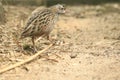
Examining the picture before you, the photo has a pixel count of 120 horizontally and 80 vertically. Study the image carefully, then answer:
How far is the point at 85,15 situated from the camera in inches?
487

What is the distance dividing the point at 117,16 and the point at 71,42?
13.7 ft

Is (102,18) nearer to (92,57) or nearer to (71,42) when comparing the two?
(71,42)

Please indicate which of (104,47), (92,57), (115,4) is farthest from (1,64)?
(115,4)

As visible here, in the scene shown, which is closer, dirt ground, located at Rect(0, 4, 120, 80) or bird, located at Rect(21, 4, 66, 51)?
dirt ground, located at Rect(0, 4, 120, 80)

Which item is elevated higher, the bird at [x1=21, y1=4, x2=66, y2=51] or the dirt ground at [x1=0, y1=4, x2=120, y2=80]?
the bird at [x1=21, y1=4, x2=66, y2=51]

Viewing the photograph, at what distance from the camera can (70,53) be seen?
23.7 ft

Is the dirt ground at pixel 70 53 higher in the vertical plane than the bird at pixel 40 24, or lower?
lower

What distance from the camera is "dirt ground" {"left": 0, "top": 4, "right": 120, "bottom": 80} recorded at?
6273 millimetres

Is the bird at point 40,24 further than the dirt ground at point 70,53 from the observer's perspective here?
Yes

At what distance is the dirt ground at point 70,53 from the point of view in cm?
627

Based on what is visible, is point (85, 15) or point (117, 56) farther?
point (85, 15)

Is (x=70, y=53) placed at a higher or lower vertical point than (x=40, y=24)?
lower

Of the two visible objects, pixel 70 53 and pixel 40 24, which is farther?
pixel 70 53

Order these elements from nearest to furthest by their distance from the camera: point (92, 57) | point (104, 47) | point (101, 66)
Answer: point (101, 66) → point (92, 57) → point (104, 47)
